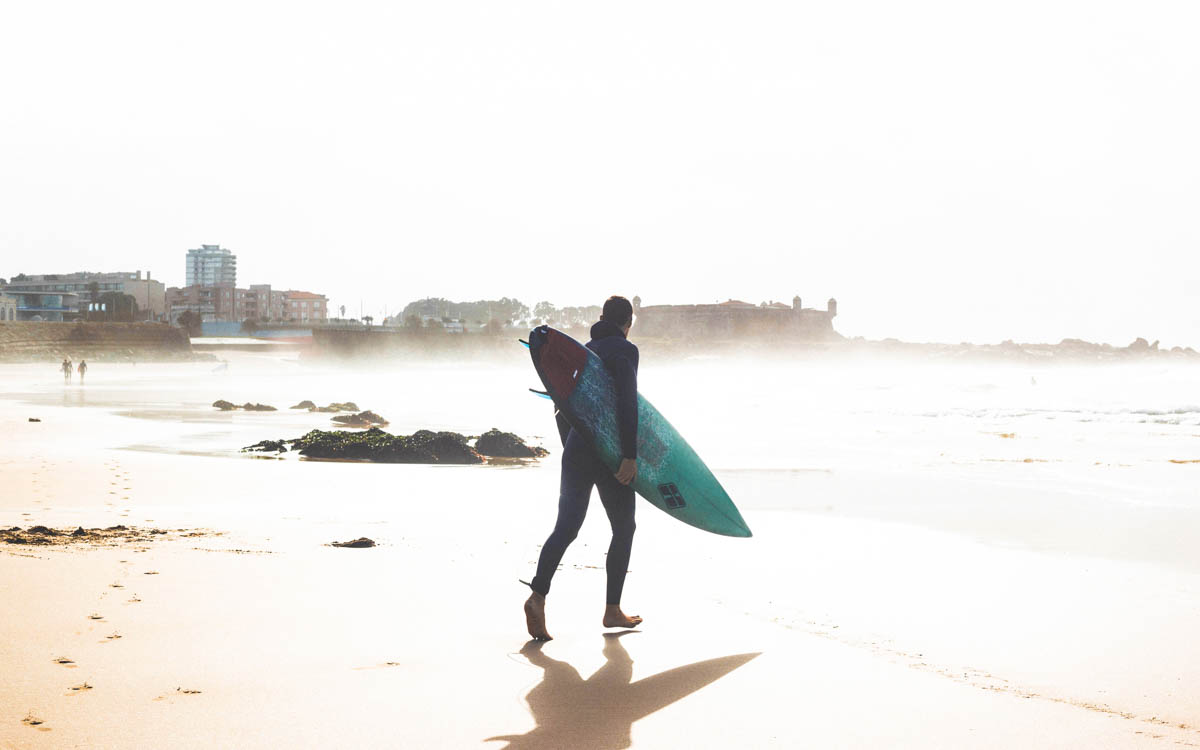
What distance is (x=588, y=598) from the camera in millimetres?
4965

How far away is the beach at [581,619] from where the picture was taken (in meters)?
3.14

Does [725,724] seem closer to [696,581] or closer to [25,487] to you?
[696,581]

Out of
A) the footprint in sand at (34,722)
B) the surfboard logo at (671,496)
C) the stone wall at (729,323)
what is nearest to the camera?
the footprint in sand at (34,722)

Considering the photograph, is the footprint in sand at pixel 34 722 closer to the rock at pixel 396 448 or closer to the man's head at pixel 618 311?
the man's head at pixel 618 311

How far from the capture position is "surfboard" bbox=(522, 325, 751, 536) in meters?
4.32

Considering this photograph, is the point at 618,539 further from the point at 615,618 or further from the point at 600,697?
the point at 600,697

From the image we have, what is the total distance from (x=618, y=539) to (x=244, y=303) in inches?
7177

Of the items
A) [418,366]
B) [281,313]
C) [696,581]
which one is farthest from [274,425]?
[281,313]

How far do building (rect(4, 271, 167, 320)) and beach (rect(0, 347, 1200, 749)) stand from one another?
11024 cm

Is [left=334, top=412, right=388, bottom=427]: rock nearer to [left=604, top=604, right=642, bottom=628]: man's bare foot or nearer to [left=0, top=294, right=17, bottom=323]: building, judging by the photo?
[left=604, top=604, right=642, bottom=628]: man's bare foot

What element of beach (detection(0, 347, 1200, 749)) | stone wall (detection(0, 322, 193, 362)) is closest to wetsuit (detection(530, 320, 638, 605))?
beach (detection(0, 347, 1200, 749))

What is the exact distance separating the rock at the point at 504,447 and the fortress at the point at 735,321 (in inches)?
4221

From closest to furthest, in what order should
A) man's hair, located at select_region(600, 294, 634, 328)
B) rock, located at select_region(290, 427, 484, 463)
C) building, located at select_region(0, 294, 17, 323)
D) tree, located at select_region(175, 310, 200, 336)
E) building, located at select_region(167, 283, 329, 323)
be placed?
1. man's hair, located at select_region(600, 294, 634, 328)
2. rock, located at select_region(290, 427, 484, 463)
3. building, located at select_region(0, 294, 17, 323)
4. tree, located at select_region(175, 310, 200, 336)
5. building, located at select_region(167, 283, 329, 323)

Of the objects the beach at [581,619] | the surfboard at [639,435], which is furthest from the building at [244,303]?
the surfboard at [639,435]
